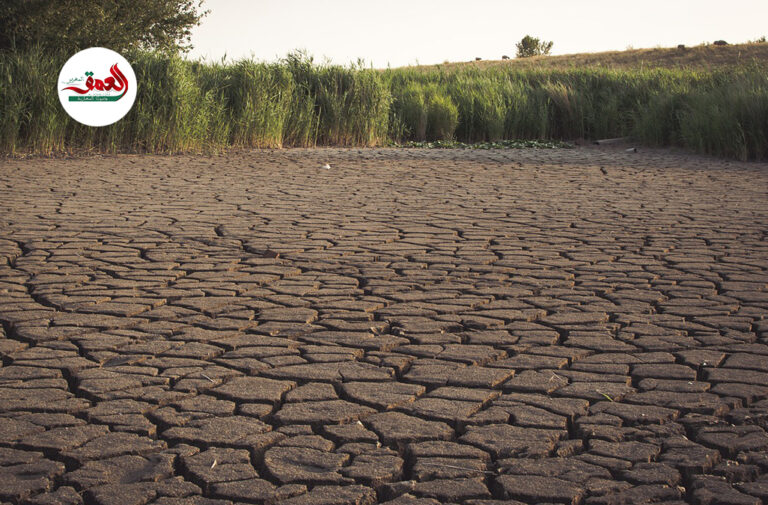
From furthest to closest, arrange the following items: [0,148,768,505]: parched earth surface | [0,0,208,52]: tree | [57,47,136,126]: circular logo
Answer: [0,0,208,52]: tree → [57,47,136,126]: circular logo → [0,148,768,505]: parched earth surface

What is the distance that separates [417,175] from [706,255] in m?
6.43

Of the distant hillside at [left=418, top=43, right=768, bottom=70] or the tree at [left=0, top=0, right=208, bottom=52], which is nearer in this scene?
the tree at [left=0, top=0, right=208, bottom=52]

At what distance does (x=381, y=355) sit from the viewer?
14.6 feet

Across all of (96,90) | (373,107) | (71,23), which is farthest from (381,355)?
(71,23)

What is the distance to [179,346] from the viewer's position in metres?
4.58

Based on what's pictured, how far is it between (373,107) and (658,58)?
3625 cm

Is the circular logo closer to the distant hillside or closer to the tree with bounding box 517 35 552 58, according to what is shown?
the distant hillside

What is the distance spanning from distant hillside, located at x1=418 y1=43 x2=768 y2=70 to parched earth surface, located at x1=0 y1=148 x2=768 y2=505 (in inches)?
1520

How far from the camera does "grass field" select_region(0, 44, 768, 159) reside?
1509 cm

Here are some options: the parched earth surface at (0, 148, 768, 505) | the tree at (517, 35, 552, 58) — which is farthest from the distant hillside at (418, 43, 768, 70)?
the parched earth surface at (0, 148, 768, 505)

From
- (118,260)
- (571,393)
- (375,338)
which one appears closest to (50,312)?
(118,260)

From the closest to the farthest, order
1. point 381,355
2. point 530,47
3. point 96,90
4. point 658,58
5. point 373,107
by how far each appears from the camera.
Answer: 1. point 381,355
2. point 96,90
3. point 373,107
4. point 658,58
5. point 530,47

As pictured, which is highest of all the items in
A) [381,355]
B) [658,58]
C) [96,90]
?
[658,58]

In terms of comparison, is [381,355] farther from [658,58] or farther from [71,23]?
[658,58]
